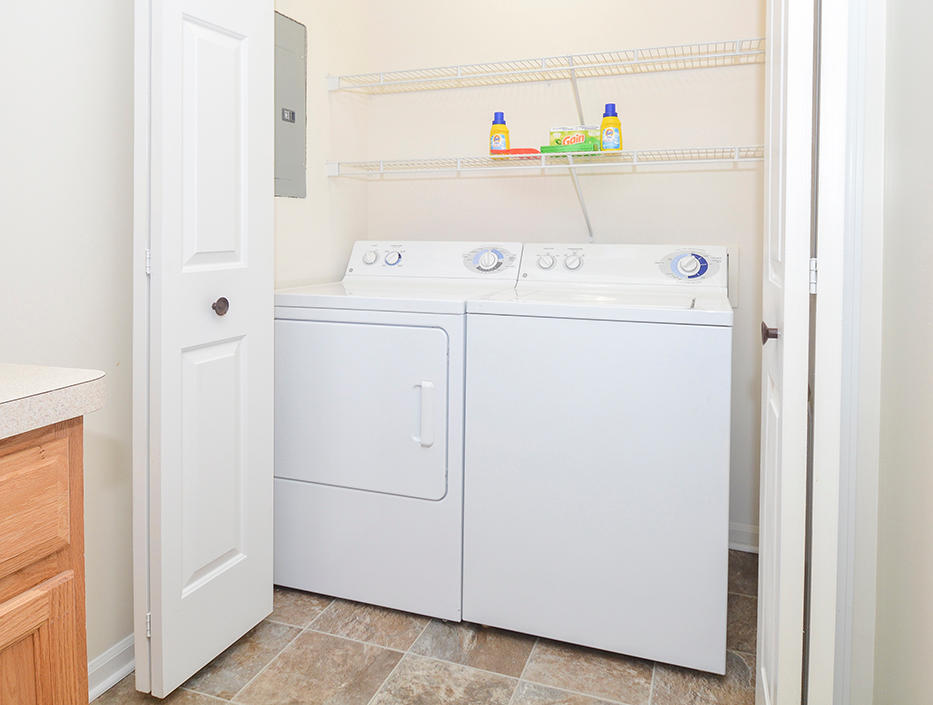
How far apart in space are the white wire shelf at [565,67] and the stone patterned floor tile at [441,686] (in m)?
1.72

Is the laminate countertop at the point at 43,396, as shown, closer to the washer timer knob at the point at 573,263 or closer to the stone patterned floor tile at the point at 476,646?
the stone patterned floor tile at the point at 476,646

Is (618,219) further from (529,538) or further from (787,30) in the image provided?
(787,30)

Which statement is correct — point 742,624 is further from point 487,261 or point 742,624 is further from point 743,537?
point 487,261

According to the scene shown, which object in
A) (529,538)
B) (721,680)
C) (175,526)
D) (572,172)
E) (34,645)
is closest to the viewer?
(34,645)

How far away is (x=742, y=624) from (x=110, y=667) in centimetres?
163

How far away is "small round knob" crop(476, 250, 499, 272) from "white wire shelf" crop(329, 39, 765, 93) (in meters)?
0.57

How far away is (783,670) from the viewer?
3.71 feet

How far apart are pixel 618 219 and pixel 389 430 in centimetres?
110

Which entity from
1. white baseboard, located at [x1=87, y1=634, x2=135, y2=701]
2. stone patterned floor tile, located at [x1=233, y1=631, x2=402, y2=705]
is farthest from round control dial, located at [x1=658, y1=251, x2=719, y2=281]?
white baseboard, located at [x1=87, y1=634, x2=135, y2=701]

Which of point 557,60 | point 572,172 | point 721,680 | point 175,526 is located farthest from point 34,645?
point 557,60

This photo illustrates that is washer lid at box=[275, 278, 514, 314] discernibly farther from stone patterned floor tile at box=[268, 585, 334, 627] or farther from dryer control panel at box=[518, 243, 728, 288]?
stone patterned floor tile at box=[268, 585, 334, 627]

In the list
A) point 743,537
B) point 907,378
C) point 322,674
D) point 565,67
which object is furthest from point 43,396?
point 743,537

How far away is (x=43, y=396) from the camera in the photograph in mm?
912

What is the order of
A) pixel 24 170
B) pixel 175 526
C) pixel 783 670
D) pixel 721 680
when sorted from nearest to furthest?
pixel 783 670 < pixel 24 170 < pixel 175 526 < pixel 721 680
